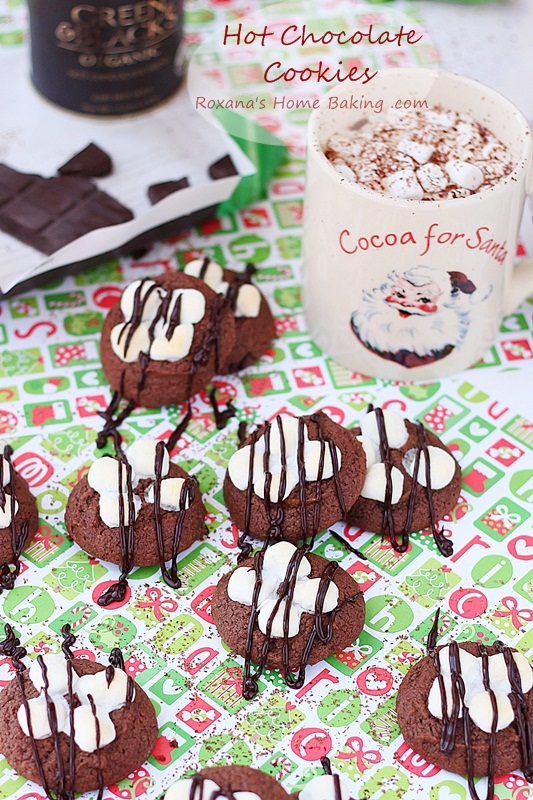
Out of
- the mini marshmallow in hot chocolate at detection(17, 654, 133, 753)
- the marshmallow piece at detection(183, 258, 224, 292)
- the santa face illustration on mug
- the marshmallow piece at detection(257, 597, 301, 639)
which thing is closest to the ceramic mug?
the santa face illustration on mug

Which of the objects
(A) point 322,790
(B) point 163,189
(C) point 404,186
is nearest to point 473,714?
(A) point 322,790

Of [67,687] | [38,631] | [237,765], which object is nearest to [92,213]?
[38,631]

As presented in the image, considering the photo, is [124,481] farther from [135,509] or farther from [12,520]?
[12,520]

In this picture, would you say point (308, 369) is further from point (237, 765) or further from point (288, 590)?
point (237, 765)

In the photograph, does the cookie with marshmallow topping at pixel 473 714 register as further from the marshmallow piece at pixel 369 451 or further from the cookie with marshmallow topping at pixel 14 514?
the cookie with marshmallow topping at pixel 14 514

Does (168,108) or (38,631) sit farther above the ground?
(168,108)

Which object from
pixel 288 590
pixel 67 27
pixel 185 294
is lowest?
pixel 288 590
